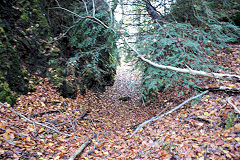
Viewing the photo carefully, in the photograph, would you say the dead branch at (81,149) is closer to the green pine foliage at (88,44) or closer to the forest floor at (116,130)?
the forest floor at (116,130)

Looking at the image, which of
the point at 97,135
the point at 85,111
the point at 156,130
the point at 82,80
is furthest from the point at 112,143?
the point at 82,80

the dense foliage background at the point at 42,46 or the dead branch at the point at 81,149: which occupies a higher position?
the dense foliage background at the point at 42,46

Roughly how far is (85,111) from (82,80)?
2.01 m

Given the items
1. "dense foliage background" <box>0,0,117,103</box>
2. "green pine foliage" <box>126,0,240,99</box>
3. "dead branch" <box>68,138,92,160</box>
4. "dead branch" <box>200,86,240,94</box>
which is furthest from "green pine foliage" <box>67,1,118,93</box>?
"dead branch" <box>200,86,240,94</box>

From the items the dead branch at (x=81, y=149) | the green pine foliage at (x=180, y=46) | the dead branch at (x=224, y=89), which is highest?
the green pine foliage at (x=180, y=46)

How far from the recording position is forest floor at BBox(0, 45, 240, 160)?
311cm

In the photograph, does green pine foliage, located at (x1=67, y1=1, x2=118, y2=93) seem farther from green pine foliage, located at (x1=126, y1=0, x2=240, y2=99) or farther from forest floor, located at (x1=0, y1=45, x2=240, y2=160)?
green pine foliage, located at (x1=126, y1=0, x2=240, y2=99)

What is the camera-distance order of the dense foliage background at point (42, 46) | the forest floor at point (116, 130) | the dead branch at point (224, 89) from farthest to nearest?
the dense foliage background at point (42, 46) < the dead branch at point (224, 89) < the forest floor at point (116, 130)

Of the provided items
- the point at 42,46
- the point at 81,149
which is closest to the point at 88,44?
the point at 42,46

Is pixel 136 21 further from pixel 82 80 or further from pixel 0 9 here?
pixel 0 9

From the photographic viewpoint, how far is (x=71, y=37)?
738cm

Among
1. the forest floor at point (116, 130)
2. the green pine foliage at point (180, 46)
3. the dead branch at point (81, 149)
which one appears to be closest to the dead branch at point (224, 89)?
the forest floor at point (116, 130)

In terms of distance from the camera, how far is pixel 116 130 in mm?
5590

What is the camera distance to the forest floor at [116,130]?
10.2ft
